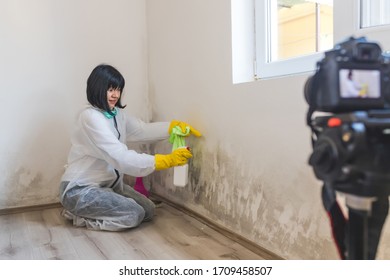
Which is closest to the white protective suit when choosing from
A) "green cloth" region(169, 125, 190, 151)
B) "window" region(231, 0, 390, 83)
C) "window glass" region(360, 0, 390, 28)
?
"green cloth" region(169, 125, 190, 151)

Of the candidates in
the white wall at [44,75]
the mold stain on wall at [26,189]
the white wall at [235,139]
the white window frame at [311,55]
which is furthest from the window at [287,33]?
the mold stain on wall at [26,189]

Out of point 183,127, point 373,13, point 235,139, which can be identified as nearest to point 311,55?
point 373,13

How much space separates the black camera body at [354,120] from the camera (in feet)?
1.53

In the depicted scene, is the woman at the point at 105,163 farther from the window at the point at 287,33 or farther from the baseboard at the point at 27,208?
the window at the point at 287,33

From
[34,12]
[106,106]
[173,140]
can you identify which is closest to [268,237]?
[173,140]

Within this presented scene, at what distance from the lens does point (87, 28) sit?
2.10 metres

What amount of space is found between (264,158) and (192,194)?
2.07ft

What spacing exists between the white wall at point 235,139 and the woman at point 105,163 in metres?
0.19

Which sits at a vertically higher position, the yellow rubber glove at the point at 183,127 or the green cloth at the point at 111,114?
the green cloth at the point at 111,114

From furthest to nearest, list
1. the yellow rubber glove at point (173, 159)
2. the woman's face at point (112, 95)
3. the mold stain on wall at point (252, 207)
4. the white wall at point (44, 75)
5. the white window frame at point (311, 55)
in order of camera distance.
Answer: the white wall at point (44, 75), the woman's face at point (112, 95), the yellow rubber glove at point (173, 159), the mold stain on wall at point (252, 207), the white window frame at point (311, 55)

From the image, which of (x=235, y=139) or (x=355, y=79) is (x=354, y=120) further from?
(x=235, y=139)

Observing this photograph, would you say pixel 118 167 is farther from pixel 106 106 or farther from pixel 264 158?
pixel 264 158

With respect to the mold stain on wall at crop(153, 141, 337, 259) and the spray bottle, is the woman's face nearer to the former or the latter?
the spray bottle

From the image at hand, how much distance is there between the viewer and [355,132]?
18.0 inches
